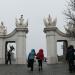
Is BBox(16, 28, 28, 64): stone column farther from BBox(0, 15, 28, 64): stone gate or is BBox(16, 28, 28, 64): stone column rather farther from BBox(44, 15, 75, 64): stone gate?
BBox(44, 15, 75, 64): stone gate

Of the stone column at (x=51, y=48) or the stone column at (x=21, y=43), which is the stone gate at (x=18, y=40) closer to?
the stone column at (x=21, y=43)

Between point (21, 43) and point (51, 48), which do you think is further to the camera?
point (21, 43)

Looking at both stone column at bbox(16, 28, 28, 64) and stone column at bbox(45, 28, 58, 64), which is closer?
stone column at bbox(45, 28, 58, 64)

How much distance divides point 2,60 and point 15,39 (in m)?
3.00

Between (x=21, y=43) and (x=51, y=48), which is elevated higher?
(x=21, y=43)

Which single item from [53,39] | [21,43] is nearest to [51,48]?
[53,39]

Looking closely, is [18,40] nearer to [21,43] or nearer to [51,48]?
[21,43]

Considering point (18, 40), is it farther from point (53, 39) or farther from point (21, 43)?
point (53, 39)

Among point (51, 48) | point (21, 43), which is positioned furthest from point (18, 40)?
point (51, 48)

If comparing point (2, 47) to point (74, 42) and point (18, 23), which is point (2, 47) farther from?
point (74, 42)

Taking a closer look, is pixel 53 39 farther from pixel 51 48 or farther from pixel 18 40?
pixel 18 40

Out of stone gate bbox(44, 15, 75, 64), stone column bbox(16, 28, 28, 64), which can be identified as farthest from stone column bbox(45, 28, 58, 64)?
stone column bbox(16, 28, 28, 64)

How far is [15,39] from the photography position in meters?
44.8

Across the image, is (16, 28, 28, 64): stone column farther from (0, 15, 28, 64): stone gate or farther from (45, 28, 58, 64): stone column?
(45, 28, 58, 64): stone column
